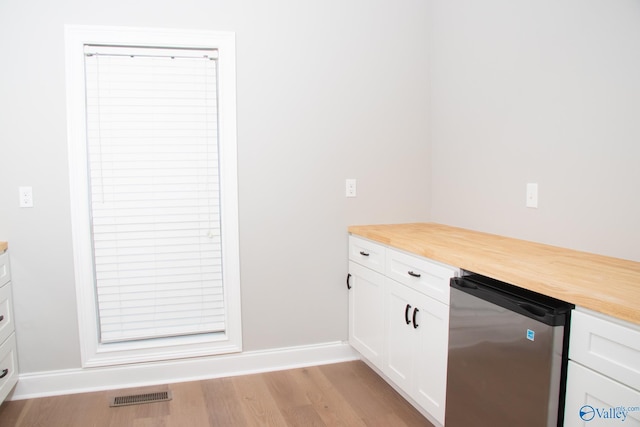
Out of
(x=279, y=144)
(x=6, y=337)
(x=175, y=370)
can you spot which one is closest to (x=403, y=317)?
(x=279, y=144)

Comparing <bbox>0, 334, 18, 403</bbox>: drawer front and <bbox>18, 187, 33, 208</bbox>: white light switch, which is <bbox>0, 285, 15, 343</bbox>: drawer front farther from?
<bbox>18, 187, 33, 208</bbox>: white light switch

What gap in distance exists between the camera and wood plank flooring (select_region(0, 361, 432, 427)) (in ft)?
7.73

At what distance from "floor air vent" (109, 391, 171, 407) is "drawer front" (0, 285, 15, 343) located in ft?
2.18

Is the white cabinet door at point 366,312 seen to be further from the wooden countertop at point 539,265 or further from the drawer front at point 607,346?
the drawer front at point 607,346

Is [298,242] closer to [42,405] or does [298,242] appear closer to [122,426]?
[122,426]

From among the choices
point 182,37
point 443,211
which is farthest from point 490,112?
point 182,37

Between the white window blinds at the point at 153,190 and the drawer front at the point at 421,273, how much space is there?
115 cm

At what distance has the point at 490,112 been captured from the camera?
2578mm

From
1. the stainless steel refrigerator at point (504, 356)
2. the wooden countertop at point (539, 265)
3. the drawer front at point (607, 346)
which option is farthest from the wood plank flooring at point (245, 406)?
the drawer front at point (607, 346)

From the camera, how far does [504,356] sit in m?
1.58

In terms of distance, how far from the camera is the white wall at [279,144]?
2.54m

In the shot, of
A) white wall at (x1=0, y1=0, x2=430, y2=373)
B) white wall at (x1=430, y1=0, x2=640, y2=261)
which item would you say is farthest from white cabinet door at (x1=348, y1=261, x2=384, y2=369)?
white wall at (x1=430, y1=0, x2=640, y2=261)

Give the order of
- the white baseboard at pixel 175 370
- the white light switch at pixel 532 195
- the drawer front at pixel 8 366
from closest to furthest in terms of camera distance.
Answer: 1. the white light switch at pixel 532 195
2. the drawer front at pixel 8 366
3. the white baseboard at pixel 175 370

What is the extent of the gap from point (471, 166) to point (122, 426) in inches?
92.5
